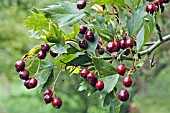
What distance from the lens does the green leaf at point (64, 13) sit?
0.96 m

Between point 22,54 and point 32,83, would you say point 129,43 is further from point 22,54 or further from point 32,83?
point 22,54

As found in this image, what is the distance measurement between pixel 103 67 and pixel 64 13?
165mm

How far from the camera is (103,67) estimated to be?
930 mm

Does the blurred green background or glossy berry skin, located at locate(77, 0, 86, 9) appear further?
the blurred green background

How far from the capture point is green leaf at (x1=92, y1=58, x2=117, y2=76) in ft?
2.98

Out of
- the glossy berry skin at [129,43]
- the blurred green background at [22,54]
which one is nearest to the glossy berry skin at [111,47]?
the glossy berry skin at [129,43]

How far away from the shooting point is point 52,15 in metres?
0.96

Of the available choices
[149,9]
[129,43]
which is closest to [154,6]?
[149,9]

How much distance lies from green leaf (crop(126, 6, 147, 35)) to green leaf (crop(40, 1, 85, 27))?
12cm

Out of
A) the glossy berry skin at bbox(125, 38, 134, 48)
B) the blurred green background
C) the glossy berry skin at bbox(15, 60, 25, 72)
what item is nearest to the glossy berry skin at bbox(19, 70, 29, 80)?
the glossy berry skin at bbox(15, 60, 25, 72)

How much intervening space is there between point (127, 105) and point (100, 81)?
254 centimetres

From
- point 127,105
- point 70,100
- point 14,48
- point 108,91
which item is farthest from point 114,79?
point 14,48

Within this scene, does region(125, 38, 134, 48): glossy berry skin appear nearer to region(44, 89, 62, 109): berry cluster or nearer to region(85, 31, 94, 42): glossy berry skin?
region(85, 31, 94, 42): glossy berry skin

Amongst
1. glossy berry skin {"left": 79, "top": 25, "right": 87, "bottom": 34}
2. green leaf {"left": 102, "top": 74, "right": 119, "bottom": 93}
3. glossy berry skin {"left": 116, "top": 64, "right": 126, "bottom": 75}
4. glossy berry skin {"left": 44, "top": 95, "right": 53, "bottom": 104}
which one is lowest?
green leaf {"left": 102, "top": 74, "right": 119, "bottom": 93}
